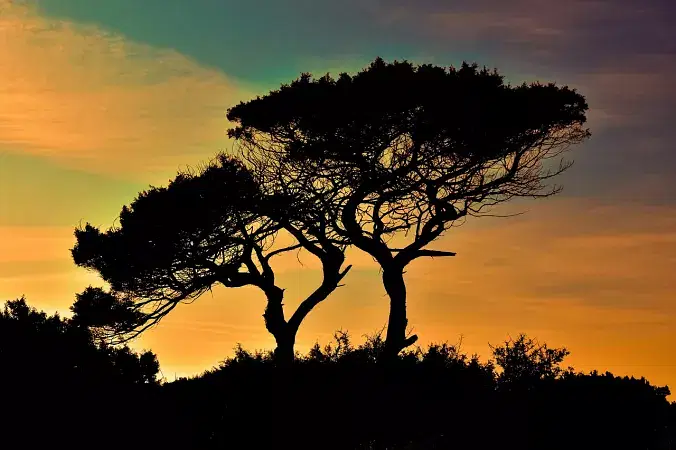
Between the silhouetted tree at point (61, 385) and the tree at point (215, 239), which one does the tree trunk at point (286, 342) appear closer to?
the tree at point (215, 239)

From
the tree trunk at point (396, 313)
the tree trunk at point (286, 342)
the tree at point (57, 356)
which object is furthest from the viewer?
the tree trunk at point (286, 342)

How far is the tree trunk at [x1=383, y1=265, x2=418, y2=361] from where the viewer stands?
83.1ft

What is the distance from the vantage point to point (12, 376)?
15648mm

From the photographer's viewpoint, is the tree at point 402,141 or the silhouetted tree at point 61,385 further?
the tree at point 402,141

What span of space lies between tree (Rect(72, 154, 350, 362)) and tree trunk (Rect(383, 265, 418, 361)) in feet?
5.29

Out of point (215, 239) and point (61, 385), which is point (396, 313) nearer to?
point (215, 239)

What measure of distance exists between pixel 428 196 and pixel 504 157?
2.51 metres

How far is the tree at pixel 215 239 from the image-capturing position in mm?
26781

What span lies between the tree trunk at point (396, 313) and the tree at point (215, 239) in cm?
161

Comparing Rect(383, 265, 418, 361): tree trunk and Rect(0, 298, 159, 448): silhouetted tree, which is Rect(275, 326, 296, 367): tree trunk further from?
Rect(0, 298, 159, 448): silhouetted tree

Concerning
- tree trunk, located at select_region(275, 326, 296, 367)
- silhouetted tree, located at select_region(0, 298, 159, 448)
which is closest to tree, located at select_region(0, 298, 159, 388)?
silhouetted tree, located at select_region(0, 298, 159, 448)

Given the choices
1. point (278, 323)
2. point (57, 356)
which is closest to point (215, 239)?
point (278, 323)

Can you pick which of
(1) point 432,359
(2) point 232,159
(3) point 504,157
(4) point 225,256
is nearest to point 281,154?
(2) point 232,159

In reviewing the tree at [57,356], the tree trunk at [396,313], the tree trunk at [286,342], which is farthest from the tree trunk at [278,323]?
the tree at [57,356]
